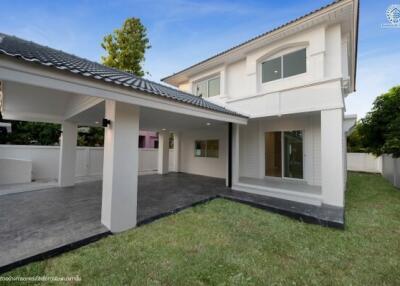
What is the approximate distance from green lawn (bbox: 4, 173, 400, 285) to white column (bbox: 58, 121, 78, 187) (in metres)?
6.17

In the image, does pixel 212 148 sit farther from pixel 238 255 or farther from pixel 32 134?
pixel 32 134

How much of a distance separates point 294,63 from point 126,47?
16.3 meters

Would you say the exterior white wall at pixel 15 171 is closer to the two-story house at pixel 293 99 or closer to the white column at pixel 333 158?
the two-story house at pixel 293 99

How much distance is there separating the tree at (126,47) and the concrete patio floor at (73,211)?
13.7 meters

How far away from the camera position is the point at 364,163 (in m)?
17.7

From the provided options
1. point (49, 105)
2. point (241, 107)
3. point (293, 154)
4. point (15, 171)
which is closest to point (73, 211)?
point (49, 105)

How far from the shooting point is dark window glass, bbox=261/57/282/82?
345 inches

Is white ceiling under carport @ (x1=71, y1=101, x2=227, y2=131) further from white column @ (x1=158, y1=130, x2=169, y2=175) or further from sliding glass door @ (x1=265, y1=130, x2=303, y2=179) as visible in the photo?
white column @ (x1=158, y1=130, x2=169, y2=175)

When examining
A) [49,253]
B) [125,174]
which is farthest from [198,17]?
[49,253]

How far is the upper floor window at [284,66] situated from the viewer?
8125 mm

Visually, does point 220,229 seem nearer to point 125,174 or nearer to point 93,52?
point 125,174

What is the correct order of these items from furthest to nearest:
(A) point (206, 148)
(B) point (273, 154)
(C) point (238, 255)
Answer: (A) point (206, 148) < (B) point (273, 154) < (C) point (238, 255)

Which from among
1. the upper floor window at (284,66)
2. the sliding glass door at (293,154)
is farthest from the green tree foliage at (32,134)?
the sliding glass door at (293,154)

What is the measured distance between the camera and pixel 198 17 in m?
10.2
